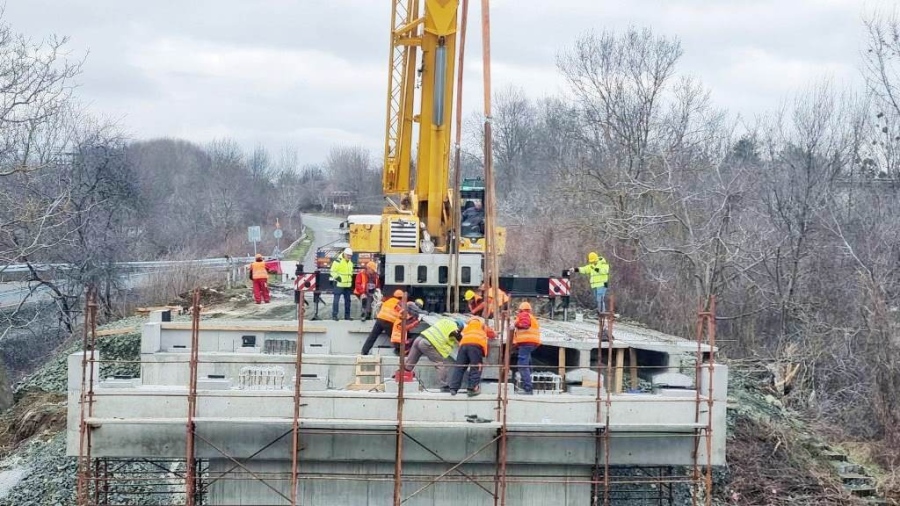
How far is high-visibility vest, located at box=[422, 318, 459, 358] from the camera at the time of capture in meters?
13.6

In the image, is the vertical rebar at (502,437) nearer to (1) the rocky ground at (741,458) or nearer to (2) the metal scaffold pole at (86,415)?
(1) the rocky ground at (741,458)

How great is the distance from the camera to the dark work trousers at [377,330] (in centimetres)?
1560

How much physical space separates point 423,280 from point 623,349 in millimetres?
5389

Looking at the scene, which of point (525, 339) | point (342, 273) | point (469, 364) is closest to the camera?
point (469, 364)

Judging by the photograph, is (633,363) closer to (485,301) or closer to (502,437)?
(485,301)

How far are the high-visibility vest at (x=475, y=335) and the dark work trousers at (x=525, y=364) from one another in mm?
941

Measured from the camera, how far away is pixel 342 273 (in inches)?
755

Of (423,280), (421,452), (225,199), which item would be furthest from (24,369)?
(225,199)

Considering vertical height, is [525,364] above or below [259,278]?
below

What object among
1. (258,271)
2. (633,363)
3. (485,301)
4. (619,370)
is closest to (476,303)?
(485,301)

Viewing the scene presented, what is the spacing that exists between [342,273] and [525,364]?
616 cm

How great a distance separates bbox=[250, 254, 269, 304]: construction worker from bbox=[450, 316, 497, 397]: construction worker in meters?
10.3

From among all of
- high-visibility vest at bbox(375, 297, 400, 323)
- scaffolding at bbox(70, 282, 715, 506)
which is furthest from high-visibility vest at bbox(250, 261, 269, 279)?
scaffolding at bbox(70, 282, 715, 506)

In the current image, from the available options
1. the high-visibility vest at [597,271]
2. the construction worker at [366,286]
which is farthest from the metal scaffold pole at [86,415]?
the high-visibility vest at [597,271]
